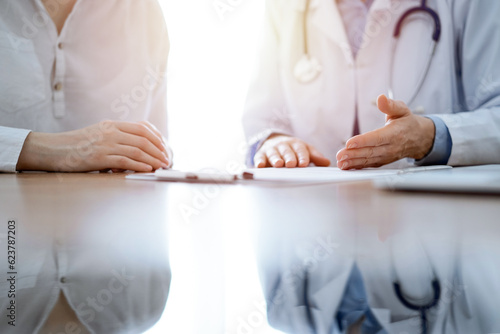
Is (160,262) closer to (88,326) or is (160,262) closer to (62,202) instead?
(88,326)

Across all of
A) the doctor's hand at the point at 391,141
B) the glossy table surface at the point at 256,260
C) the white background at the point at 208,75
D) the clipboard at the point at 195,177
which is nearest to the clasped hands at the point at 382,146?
the doctor's hand at the point at 391,141

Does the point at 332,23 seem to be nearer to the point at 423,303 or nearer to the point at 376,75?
the point at 376,75

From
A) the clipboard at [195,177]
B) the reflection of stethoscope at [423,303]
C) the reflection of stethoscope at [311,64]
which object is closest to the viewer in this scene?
the reflection of stethoscope at [423,303]

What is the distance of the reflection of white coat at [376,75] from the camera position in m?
1.02

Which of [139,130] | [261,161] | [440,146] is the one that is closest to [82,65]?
[139,130]

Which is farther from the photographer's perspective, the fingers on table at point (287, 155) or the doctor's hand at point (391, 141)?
the fingers on table at point (287, 155)

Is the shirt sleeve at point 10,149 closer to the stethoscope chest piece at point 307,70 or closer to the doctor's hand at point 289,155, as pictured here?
the doctor's hand at point 289,155

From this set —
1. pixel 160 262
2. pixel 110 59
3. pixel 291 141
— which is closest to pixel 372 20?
pixel 291 141

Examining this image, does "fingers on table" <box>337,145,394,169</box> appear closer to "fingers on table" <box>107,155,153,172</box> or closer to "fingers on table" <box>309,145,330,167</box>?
"fingers on table" <box>309,145,330,167</box>

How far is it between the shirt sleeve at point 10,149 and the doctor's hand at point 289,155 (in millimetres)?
551

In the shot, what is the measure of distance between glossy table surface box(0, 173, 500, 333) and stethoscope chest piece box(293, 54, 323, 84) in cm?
104

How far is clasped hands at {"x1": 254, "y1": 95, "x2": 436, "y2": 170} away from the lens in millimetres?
713

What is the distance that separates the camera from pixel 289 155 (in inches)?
35.4

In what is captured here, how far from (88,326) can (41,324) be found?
18 millimetres
